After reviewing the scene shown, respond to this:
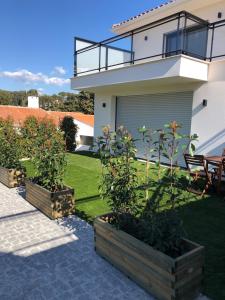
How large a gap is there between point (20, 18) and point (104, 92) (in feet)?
33.8

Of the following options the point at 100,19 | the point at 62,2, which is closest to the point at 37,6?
the point at 62,2

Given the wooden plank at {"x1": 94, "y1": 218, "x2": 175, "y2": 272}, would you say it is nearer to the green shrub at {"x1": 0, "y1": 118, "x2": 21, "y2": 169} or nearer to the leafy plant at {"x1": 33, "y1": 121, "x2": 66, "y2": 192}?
the leafy plant at {"x1": 33, "y1": 121, "x2": 66, "y2": 192}

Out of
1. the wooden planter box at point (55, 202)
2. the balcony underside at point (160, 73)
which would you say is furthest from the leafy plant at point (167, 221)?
the balcony underside at point (160, 73)

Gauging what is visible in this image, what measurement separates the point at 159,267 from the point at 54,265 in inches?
63.1

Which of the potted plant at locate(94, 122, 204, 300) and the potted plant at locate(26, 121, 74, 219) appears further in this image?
the potted plant at locate(26, 121, 74, 219)

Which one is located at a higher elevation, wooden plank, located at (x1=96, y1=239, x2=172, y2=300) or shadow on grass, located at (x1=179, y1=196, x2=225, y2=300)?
wooden plank, located at (x1=96, y1=239, x2=172, y2=300)

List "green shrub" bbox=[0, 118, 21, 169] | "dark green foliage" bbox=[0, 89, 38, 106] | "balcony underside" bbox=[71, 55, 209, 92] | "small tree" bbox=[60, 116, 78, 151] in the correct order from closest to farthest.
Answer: "green shrub" bbox=[0, 118, 21, 169]
"balcony underside" bbox=[71, 55, 209, 92]
"small tree" bbox=[60, 116, 78, 151]
"dark green foliage" bbox=[0, 89, 38, 106]

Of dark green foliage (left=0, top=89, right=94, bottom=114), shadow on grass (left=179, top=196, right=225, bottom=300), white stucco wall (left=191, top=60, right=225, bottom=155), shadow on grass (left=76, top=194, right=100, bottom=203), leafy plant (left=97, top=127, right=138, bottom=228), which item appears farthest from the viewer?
dark green foliage (left=0, top=89, right=94, bottom=114)

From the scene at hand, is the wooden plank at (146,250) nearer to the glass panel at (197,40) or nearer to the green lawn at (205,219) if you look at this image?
the green lawn at (205,219)

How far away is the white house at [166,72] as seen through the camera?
8516 millimetres

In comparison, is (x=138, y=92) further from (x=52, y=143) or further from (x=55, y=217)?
(x=55, y=217)

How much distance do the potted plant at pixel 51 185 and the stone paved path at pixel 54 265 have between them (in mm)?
274

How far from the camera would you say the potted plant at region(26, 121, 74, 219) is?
5215mm

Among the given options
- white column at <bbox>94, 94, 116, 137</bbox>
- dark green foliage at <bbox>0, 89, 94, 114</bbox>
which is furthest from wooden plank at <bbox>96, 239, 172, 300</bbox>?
dark green foliage at <bbox>0, 89, 94, 114</bbox>
